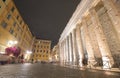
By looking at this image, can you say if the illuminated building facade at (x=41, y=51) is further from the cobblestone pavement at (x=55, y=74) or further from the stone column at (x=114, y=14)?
the cobblestone pavement at (x=55, y=74)

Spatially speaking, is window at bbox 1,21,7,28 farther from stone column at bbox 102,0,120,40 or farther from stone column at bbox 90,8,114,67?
stone column at bbox 102,0,120,40

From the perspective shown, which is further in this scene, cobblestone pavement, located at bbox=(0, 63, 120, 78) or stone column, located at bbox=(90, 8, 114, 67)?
stone column, located at bbox=(90, 8, 114, 67)

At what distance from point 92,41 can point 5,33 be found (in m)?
21.2

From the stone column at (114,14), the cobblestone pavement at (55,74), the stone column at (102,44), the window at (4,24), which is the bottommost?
the cobblestone pavement at (55,74)

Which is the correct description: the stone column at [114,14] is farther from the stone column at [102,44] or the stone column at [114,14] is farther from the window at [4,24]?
the window at [4,24]

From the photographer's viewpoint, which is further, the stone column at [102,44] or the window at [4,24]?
the window at [4,24]

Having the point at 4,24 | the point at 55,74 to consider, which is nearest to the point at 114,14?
the point at 55,74

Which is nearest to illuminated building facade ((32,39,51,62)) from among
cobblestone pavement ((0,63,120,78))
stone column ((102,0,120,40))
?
stone column ((102,0,120,40))

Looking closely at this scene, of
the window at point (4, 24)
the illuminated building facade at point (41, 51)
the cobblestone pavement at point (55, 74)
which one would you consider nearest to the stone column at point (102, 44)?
the cobblestone pavement at point (55, 74)

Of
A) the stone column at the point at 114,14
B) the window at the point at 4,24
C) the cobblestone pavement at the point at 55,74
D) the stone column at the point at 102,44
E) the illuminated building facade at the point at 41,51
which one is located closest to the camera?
the cobblestone pavement at the point at 55,74

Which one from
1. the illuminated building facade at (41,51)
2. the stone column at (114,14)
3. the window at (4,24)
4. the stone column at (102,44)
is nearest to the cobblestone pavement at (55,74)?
the stone column at (102,44)

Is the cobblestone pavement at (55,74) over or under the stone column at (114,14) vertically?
under

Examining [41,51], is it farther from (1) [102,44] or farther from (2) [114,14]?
(2) [114,14]

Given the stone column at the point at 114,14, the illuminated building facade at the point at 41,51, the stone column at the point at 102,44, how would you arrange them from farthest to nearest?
1. the illuminated building facade at the point at 41,51
2. the stone column at the point at 102,44
3. the stone column at the point at 114,14
